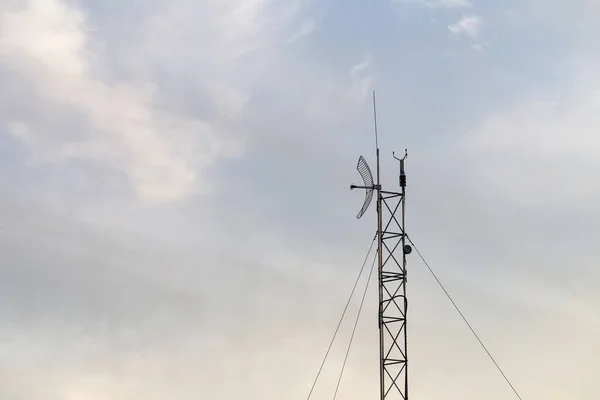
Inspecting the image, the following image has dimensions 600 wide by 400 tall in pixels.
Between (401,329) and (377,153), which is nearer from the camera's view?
(401,329)

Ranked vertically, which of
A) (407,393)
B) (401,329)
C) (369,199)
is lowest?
(407,393)

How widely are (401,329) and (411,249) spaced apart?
3.88 m

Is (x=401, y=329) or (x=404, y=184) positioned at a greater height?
(x=404, y=184)

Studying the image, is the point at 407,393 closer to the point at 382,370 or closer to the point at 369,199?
the point at 382,370

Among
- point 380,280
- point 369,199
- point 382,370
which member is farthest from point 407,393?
point 369,199

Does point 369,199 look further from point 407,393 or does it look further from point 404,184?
point 407,393

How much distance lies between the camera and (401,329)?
42625 millimetres

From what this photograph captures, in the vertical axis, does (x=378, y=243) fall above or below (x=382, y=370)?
above

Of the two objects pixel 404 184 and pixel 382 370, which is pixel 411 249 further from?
pixel 382 370

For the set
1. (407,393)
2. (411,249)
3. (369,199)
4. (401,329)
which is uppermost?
(369,199)

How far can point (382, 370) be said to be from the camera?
41781 millimetres

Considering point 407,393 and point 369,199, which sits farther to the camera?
point 369,199

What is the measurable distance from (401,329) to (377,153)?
9008 millimetres

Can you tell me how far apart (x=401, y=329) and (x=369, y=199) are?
6726 millimetres
